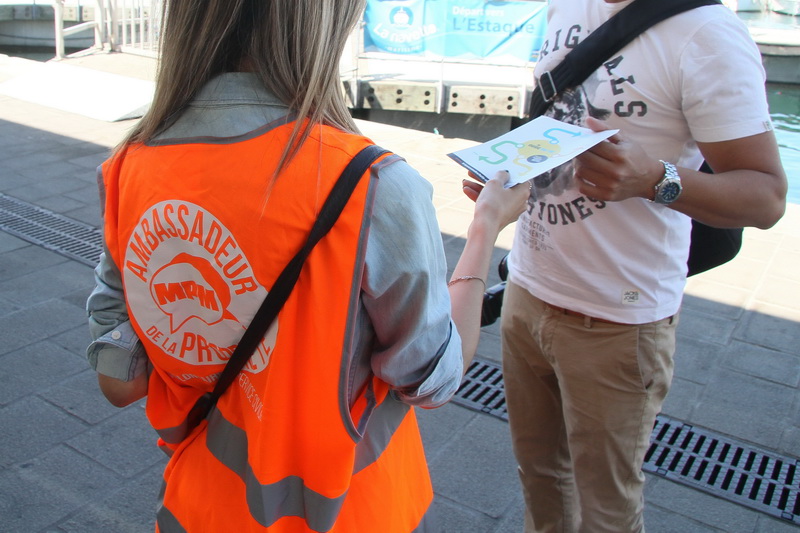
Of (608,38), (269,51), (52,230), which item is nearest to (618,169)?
(608,38)

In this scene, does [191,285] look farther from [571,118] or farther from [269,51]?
[571,118]

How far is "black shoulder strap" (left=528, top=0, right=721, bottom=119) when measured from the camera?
166 cm

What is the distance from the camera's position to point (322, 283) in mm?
1049

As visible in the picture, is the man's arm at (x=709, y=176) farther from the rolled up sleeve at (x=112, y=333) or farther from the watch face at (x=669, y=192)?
the rolled up sleeve at (x=112, y=333)

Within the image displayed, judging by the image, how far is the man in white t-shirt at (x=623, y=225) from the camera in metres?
1.61

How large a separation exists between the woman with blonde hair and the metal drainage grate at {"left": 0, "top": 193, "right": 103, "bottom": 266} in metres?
3.70

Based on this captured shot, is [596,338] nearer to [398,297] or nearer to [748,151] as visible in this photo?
[748,151]

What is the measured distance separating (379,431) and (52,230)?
4.53 m

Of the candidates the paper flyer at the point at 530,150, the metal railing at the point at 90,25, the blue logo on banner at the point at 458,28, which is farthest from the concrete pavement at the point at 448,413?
the metal railing at the point at 90,25

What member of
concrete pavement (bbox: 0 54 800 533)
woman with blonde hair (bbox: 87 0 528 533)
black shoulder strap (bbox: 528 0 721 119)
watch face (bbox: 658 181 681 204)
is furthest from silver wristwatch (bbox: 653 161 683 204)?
concrete pavement (bbox: 0 54 800 533)

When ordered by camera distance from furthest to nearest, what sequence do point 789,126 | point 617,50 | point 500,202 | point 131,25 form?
point 789,126 → point 131,25 → point 617,50 → point 500,202

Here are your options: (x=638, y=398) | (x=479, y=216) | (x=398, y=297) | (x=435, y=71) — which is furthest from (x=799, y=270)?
(x=435, y=71)

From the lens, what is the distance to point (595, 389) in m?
1.90

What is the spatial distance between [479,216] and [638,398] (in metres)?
0.75
